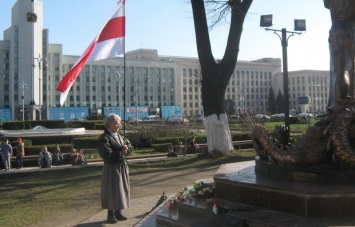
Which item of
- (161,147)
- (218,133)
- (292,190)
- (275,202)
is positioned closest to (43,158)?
(218,133)

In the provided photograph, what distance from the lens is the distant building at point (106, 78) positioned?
73.7 metres

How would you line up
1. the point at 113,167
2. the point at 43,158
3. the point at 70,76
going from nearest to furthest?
the point at 113,167 < the point at 70,76 < the point at 43,158

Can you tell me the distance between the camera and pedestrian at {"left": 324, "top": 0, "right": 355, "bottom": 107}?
5027mm

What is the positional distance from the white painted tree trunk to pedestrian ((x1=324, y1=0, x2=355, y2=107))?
8.24 metres

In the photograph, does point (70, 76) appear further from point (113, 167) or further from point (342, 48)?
point (342, 48)

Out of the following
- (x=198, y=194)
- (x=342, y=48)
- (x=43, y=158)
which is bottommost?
(x=43, y=158)

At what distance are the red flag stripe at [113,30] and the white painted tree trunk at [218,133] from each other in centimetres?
469

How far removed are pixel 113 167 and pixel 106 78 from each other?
91.6 metres

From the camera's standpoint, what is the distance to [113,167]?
5.47 meters

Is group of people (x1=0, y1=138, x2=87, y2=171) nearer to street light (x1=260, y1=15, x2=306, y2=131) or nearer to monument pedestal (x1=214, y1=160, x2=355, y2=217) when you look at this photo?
street light (x1=260, y1=15, x2=306, y2=131)

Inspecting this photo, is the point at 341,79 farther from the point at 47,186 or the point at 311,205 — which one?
the point at 47,186

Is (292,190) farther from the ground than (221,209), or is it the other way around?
(292,190)

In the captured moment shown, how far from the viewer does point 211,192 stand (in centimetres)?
523

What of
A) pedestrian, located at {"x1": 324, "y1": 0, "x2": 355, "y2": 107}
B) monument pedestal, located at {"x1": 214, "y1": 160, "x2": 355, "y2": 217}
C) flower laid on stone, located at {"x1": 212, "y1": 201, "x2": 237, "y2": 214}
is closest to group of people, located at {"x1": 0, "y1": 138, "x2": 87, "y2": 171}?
monument pedestal, located at {"x1": 214, "y1": 160, "x2": 355, "y2": 217}
